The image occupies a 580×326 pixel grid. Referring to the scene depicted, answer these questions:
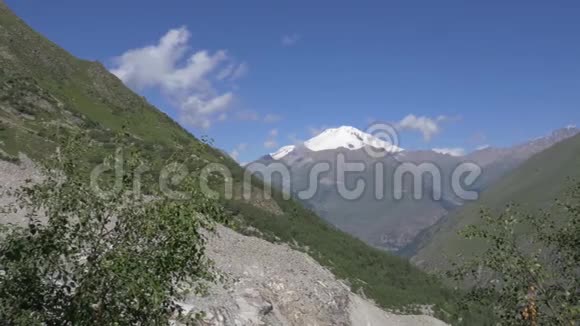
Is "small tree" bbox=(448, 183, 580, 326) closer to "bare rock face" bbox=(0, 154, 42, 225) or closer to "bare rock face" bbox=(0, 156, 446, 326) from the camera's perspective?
"bare rock face" bbox=(0, 156, 446, 326)

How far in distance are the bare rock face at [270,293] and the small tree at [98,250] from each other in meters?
15.8

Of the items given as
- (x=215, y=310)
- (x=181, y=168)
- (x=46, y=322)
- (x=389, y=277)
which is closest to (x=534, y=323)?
(x=181, y=168)

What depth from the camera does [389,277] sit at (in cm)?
8181

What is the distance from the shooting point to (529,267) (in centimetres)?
1266

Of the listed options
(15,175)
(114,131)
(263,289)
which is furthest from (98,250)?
(114,131)

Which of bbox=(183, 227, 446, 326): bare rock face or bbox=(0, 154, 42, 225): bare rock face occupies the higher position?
bbox=(0, 154, 42, 225): bare rock face

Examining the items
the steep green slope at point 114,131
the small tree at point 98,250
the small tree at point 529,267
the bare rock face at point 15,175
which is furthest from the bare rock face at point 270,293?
the small tree at point 98,250

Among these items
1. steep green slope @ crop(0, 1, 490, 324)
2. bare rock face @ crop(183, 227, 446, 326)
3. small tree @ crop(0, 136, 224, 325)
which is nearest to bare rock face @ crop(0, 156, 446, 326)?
bare rock face @ crop(183, 227, 446, 326)

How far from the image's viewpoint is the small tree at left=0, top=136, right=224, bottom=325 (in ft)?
33.2

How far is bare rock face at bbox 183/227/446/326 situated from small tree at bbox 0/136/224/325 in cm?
1582

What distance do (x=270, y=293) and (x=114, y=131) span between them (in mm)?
40595

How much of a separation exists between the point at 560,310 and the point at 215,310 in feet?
62.5

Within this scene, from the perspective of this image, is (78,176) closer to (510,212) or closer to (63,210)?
(63,210)

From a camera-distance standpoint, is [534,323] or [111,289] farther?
[534,323]
